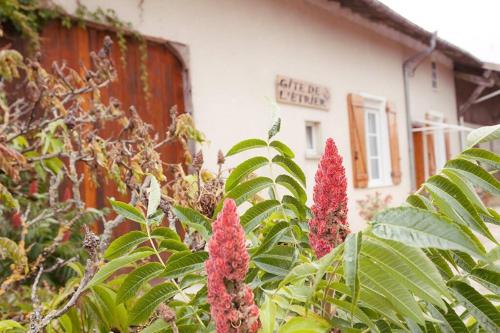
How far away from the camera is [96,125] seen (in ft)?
16.0

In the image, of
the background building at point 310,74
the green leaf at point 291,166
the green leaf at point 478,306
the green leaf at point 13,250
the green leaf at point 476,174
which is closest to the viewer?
the green leaf at point 478,306

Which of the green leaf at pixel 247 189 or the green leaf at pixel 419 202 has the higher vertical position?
the green leaf at pixel 247 189

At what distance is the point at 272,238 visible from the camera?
1.07 metres

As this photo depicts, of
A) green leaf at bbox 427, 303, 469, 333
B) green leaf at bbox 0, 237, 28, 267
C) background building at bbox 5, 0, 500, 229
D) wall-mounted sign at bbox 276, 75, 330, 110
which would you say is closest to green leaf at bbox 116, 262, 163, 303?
green leaf at bbox 427, 303, 469, 333

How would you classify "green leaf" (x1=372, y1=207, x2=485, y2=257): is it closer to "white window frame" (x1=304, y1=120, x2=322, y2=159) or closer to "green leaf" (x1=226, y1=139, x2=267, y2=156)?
"green leaf" (x1=226, y1=139, x2=267, y2=156)

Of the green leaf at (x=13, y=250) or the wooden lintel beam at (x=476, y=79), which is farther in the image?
the wooden lintel beam at (x=476, y=79)

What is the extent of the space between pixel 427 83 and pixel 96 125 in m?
8.70

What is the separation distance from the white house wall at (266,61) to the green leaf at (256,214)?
13.7ft

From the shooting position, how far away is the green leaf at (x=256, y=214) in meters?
1.13

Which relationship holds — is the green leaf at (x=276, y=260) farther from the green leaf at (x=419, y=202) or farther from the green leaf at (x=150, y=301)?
the green leaf at (x=419, y=202)

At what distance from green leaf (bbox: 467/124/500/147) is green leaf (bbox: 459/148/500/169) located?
0.02 meters

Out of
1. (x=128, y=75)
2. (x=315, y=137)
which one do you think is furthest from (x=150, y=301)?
(x=315, y=137)

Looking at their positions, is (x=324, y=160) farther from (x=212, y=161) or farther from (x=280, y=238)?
Result: (x=212, y=161)

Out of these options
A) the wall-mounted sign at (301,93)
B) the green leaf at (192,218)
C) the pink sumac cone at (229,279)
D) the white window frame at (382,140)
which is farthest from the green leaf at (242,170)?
the white window frame at (382,140)
